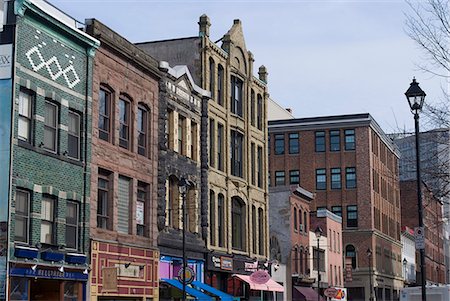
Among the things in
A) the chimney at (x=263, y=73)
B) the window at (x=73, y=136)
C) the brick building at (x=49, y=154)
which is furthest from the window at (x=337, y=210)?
the window at (x=73, y=136)

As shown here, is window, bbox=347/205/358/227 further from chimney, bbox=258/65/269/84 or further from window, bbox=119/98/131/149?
window, bbox=119/98/131/149

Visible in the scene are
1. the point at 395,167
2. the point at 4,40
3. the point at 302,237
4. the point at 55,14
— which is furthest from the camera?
the point at 395,167

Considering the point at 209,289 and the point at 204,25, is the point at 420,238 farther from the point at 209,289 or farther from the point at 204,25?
the point at 204,25

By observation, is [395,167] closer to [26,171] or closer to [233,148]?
[233,148]

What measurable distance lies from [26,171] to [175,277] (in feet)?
43.5

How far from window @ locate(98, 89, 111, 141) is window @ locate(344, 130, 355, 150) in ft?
190

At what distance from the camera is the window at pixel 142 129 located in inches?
1400

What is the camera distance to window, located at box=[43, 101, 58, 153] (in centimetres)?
2845

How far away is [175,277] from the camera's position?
38500mm

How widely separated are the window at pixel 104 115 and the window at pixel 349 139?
57829 millimetres

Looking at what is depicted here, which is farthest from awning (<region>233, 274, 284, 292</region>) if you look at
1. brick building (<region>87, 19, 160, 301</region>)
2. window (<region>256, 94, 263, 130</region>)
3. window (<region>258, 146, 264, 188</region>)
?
brick building (<region>87, 19, 160, 301</region>)

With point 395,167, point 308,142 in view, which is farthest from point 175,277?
point 395,167

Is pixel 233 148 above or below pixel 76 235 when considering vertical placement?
above

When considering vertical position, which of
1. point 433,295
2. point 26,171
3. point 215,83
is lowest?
point 433,295
